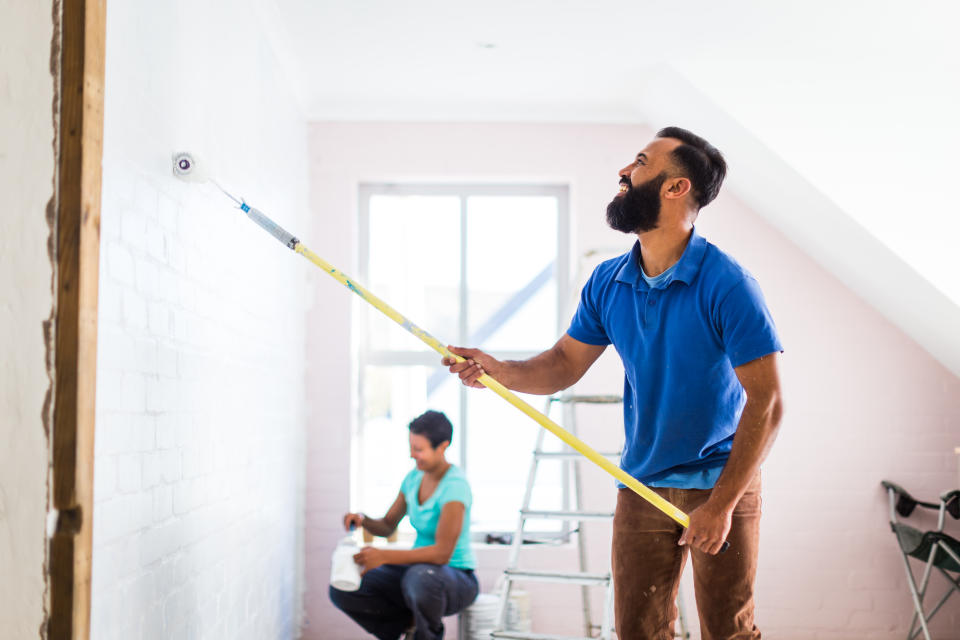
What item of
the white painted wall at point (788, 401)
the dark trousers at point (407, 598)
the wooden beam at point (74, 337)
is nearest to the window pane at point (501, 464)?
the white painted wall at point (788, 401)

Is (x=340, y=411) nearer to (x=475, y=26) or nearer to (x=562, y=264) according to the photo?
(x=562, y=264)

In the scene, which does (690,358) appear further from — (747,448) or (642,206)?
(642,206)

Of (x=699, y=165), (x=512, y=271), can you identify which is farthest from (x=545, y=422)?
(x=512, y=271)

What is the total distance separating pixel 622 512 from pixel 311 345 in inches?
106

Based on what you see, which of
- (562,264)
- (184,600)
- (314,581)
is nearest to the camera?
(184,600)

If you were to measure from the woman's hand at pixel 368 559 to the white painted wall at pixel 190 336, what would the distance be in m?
0.39

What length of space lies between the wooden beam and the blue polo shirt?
1.22 metres

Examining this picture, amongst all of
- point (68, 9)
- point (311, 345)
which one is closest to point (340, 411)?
point (311, 345)

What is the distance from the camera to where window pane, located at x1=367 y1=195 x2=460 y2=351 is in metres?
4.91

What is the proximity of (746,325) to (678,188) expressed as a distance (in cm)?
43

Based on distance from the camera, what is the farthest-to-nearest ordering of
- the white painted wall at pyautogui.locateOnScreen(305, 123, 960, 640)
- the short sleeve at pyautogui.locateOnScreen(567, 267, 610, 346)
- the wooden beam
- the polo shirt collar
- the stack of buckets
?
the white painted wall at pyautogui.locateOnScreen(305, 123, 960, 640) → the stack of buckets → the short sleeve at pyautogui.locateOnScreen(567, 267, 610, 346) → the polo shirt collar → the wooden beam

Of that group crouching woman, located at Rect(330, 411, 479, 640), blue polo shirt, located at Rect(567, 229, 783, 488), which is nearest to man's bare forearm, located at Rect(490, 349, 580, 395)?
blue polo shirt, located at Rect(567, 229, 783, 488)

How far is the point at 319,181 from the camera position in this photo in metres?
4.75

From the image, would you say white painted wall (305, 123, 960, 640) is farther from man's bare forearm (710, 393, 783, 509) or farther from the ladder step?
man's bare forearm (710, 393, 783, 509)
